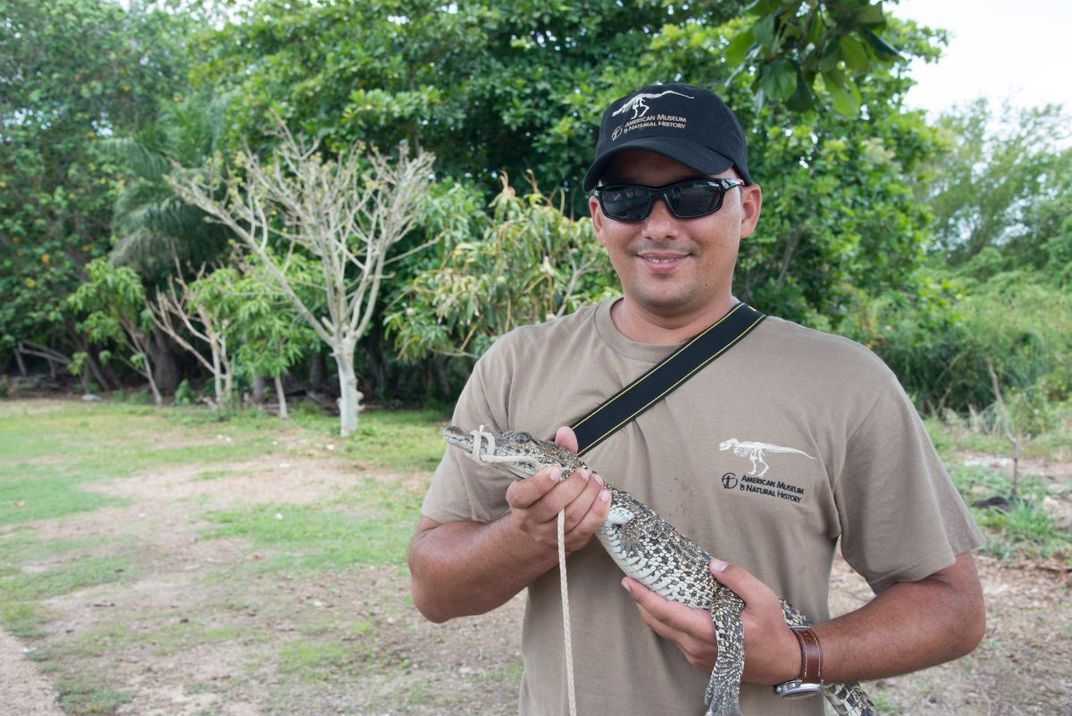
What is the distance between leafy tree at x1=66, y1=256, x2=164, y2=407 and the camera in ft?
57.2

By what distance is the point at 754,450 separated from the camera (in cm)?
167

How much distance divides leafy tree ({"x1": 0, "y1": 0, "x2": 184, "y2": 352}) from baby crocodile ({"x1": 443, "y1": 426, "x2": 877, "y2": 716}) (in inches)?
811

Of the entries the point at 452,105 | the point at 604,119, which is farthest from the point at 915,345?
the point at 604,119

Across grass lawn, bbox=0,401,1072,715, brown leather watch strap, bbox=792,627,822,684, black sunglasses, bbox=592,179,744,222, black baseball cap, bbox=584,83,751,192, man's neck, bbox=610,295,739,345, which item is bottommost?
grass lawn, bbox=0,401,1072,715

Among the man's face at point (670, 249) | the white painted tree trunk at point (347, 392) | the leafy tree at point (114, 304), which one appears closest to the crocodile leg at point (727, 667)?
the man's face at point (670, 249)

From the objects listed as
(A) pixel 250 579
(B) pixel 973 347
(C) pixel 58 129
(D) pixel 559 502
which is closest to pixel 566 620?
(D) pixel 559 502

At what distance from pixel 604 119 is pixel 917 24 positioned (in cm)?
1159

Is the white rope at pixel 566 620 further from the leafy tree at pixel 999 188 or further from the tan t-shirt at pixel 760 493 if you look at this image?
the leafy tree at pixel 999 188

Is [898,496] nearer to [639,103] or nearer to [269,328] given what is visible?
[639,103]

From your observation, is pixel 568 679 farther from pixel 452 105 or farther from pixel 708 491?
pixel 452 105

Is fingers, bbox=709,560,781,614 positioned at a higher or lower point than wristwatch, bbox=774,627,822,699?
higher

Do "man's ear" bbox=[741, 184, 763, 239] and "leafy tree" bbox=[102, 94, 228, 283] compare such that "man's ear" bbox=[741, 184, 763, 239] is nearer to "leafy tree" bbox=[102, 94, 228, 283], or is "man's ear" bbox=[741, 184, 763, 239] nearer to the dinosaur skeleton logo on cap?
the dinosaur skeleton logo on cap

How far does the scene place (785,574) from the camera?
1705 mm

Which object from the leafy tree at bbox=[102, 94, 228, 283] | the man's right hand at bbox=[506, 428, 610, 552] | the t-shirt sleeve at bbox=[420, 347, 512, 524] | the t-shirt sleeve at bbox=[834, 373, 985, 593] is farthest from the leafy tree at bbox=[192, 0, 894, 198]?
the man's right hand at bbox=[506, 428, 610, 552]
